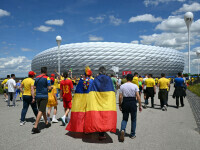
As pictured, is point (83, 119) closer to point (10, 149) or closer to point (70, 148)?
point (70, 148)

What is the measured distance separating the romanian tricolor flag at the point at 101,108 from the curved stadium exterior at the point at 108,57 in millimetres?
53168

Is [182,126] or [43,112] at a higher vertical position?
[43,112]

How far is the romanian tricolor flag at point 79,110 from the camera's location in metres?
4.55

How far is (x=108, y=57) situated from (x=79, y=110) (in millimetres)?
55348

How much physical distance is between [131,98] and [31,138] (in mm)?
2412

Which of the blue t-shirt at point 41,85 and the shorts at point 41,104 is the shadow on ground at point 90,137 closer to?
the shorts at point 41,104

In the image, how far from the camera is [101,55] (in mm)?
59500

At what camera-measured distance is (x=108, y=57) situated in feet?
196

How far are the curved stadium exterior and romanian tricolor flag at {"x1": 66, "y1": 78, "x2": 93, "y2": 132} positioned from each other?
5277cm

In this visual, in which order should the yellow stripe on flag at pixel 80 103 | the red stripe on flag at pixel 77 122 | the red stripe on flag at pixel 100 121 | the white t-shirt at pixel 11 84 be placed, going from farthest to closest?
the white t-shirt at pixel 11 84 → the yellow stripe on flag at pixel 80 103 → the red stripe on flag at pixel 77 122 → the red stripe on flag at pixel 100 121

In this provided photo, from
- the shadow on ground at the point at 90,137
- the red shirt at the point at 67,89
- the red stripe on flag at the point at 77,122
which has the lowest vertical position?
the shadow on ground at the point at 90,137

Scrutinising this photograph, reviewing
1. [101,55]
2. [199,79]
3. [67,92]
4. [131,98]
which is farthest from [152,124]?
[101,55]

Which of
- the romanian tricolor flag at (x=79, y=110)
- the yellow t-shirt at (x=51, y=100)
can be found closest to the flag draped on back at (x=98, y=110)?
the romanian tricolor flag at (x=79, y=110)

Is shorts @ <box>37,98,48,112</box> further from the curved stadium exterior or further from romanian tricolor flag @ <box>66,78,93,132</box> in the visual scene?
the curved stadium exterior
